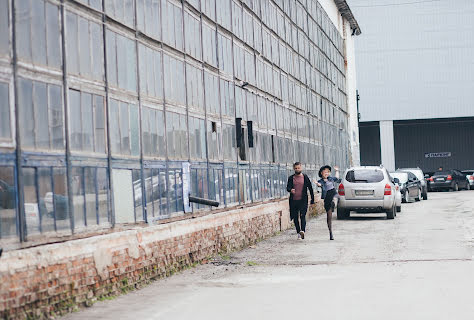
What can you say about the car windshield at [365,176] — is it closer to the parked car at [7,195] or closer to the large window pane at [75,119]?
the large window pane at [75,119]

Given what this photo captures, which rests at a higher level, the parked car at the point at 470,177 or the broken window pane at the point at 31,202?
the broken window pane at the point at 31,202

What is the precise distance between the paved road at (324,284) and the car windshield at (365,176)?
24.3 feet

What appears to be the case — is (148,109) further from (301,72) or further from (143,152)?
(301,72)

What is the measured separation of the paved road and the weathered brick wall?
0.74 feet

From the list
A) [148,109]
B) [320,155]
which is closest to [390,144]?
[320,155]

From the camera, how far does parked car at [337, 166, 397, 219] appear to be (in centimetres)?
2556

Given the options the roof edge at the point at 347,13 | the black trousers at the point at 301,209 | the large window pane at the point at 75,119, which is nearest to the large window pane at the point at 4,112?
the large window pane at the point at 75,119

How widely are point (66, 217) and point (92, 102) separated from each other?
70.9 inches

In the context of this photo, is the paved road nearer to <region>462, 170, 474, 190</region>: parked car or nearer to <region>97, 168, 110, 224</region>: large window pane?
<region>97, 168, 110, 224</region>: large window pane

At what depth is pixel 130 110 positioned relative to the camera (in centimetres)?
1260

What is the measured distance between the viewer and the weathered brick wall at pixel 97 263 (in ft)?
26.7

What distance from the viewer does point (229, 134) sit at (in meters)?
19.0

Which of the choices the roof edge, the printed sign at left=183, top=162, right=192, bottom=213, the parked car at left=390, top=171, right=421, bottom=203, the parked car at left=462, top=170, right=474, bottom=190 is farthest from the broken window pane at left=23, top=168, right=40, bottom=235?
the parked car at left=462, top=170, right=474, bottom=190

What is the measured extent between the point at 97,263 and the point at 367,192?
661 inches
